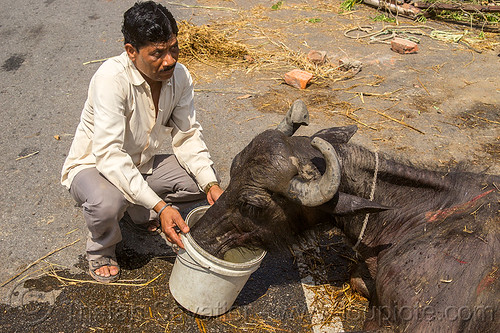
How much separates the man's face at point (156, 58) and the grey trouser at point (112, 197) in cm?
94

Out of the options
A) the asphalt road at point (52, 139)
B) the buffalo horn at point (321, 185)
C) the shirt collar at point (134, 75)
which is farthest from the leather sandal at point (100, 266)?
the buffalo horn at point (321, 185)

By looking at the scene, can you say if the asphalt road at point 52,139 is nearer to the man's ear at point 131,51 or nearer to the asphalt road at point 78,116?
the asphalt road at point 78,116

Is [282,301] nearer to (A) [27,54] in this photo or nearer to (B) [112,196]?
(B) [112,196]

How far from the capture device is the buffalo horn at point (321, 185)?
2982 mm

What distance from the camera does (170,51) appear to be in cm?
375

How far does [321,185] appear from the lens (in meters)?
3.05

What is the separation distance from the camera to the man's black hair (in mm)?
3564

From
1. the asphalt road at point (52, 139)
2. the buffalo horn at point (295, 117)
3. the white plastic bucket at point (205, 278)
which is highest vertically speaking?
the buffalo horn at point (295, 117)

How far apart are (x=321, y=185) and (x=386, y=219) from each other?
0.90 m

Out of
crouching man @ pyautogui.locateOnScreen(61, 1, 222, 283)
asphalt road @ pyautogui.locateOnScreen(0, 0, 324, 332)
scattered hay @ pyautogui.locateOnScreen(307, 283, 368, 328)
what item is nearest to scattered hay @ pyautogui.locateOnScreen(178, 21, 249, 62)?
asphalt road @ pyautogui.locateOnScreen(0, 0, 324, 332)

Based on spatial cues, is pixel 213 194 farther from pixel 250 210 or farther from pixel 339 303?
pixel 339 303

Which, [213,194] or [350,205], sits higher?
[350,205]

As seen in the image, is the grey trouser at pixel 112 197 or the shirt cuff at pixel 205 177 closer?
the grey trouser at pixel 112 197

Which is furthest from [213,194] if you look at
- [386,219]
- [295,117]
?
[386,219]
